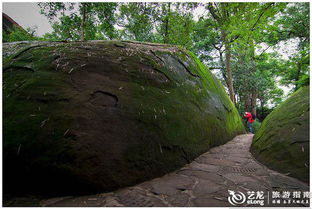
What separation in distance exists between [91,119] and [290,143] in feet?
9.10

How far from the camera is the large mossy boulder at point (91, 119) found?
1712 mm

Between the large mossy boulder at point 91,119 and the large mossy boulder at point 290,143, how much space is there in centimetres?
108

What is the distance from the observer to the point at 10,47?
3.15m

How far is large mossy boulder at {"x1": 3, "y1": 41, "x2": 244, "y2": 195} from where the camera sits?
1712 millimetres

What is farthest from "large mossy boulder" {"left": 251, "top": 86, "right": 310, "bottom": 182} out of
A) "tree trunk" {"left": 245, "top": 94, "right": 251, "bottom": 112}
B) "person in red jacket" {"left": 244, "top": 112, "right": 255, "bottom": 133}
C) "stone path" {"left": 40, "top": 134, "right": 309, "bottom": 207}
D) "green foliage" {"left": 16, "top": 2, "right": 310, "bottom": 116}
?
"tree trunk" {"left": 245, "top": 94, "right": 251, "bottom": 112}

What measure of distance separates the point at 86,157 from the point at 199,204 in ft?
4.18

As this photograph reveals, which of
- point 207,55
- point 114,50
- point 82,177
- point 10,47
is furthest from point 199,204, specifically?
point 207,55

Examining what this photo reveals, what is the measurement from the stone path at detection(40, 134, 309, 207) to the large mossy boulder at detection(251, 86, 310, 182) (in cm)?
14

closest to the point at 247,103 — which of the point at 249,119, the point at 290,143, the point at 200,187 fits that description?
the point at 249,119

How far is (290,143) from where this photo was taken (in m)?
2.36

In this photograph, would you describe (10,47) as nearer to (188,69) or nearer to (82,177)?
(82,177)

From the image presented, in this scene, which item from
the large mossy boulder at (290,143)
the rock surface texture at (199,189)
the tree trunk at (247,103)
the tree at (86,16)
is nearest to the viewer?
the rock surface texture at (199,189)

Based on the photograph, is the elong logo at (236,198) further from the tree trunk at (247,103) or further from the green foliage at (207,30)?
the tree trunk at (247,103)

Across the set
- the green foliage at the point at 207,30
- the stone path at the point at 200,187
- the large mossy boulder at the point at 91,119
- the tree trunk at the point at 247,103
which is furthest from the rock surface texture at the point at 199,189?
the tree trunk at the point at 247,103
